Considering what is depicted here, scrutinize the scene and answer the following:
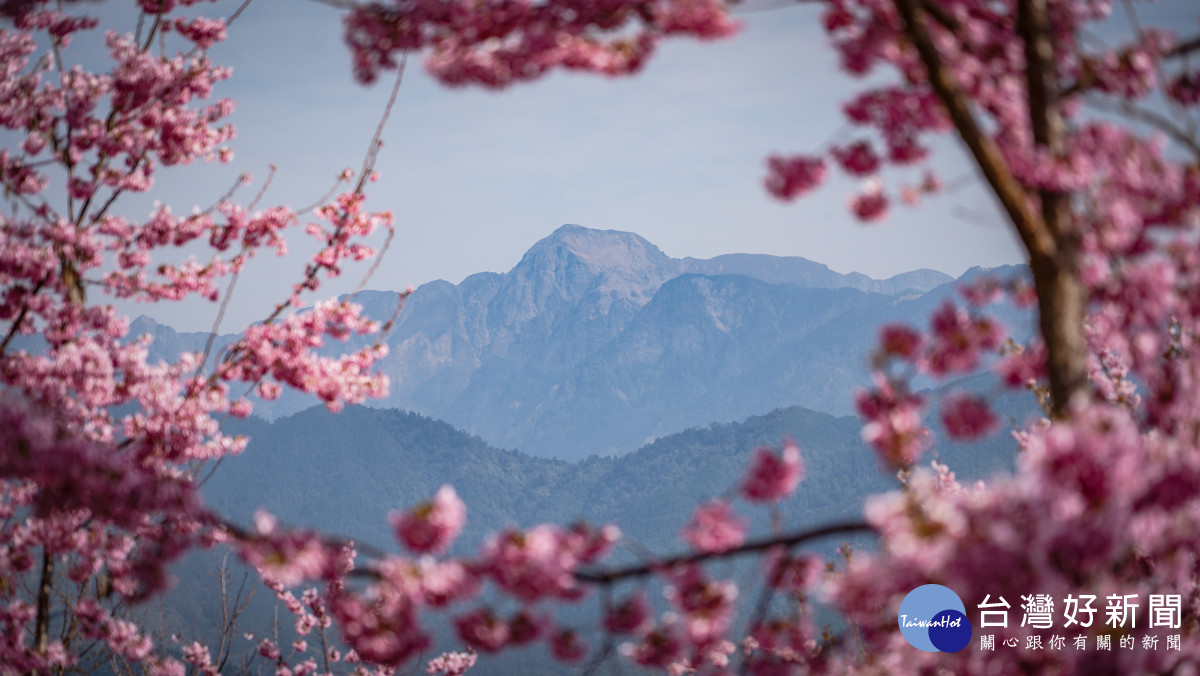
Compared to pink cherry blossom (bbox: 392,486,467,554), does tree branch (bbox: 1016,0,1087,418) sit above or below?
above

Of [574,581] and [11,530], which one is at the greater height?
[574,581]

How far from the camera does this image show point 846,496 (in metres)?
160

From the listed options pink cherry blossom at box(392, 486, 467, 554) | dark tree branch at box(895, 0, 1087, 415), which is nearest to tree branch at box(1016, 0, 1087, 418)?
dark tree branch at box(895, 0, 1087, 415)

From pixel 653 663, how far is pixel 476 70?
2.90m

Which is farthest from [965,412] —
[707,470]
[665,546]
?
[707,470]

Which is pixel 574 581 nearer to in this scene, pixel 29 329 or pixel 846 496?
pixel 29 329

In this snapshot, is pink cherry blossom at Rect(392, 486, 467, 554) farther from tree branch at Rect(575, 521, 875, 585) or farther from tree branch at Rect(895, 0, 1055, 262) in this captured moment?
tree branch at Rect(895, 0, 1055, 262)

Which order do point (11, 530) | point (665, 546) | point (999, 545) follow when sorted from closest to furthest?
1. point (999, 545)
2. point (11, 530)
3. point (665, 546)

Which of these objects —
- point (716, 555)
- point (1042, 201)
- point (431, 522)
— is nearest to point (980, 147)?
point (1042, 201)

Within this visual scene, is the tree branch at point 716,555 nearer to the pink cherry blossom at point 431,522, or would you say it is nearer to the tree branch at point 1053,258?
the pink cherry blossom at point 431,522

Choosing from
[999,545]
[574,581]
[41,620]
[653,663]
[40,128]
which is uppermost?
[40,128]

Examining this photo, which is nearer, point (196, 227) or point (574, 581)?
point (574, 581)

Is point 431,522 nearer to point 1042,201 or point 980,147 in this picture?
point 980,147

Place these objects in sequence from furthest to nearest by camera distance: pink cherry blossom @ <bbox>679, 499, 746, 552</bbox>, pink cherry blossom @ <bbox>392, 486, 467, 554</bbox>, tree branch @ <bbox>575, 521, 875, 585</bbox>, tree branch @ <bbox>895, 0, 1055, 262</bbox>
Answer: pink cherry blossom @ <bbox>679, 499, 746, 552</bbox> → pink cherry blossom @ <bbox>392, 486, 467, 554</bbox> → tree branch @ <bbox>895, 0, 1055, 262</bbox> → tree branch @ <bbox>575, 521, 875, 585</bbox>
